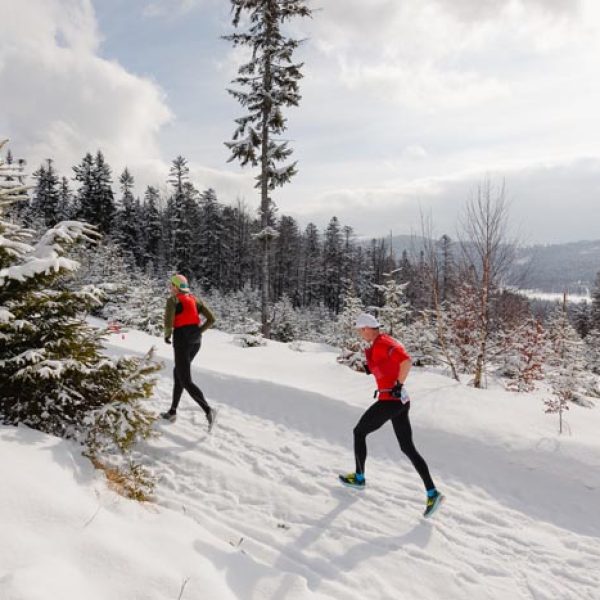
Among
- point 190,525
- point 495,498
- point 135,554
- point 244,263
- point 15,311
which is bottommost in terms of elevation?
point 495,498

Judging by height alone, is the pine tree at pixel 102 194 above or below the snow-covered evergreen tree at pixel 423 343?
above

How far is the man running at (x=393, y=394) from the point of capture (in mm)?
4633

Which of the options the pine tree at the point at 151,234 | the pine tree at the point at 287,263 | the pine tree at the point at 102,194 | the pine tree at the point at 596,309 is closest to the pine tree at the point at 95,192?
the pine tree at the point at 102,194

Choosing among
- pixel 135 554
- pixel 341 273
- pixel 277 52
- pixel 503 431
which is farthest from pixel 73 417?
pixel 341 273

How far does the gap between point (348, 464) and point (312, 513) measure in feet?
4.65

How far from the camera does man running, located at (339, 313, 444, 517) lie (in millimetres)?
4633

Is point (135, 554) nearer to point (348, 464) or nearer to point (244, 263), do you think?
point (348, 464)

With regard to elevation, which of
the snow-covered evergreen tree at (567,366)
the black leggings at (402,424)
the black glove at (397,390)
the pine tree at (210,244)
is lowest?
the snow-covered evergreen tree at (567,366)

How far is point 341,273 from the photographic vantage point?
5975 cm

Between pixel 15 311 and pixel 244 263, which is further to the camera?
pixel 244 263

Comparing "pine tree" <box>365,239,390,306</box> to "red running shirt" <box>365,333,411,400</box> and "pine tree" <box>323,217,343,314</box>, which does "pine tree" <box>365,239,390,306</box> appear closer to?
"pine tree" <box>323,217,343,314</box>

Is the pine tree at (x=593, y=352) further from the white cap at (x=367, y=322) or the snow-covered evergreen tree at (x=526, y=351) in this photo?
the white cap at (x=367, y=322)

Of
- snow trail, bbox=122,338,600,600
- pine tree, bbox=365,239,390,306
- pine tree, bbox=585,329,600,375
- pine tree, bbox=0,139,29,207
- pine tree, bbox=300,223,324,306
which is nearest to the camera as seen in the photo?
snow trail, bbox=122,338,600,600

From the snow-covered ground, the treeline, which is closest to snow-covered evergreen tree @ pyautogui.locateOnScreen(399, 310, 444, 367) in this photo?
the snow-covered ground
